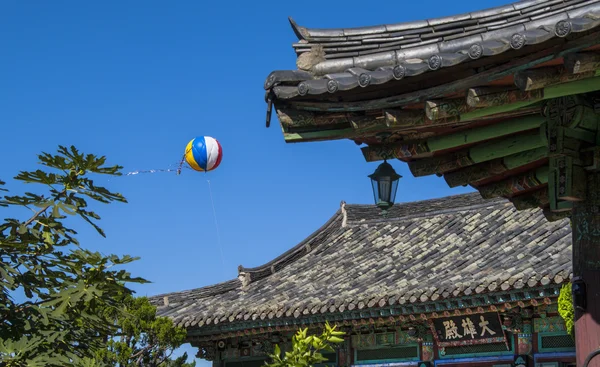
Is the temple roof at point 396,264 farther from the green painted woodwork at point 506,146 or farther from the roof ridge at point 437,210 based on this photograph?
the green painted woodwork at point 506,146

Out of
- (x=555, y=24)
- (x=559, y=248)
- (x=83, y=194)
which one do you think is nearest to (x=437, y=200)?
(x=559, y=248)

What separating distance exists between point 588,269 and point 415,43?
1.55 metres

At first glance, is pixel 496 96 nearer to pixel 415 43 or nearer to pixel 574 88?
pixel 574 88

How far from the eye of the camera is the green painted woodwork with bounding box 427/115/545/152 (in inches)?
207

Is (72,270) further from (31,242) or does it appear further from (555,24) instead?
(555,24)

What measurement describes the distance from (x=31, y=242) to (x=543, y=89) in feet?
9.94

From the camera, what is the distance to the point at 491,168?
19.9 feet

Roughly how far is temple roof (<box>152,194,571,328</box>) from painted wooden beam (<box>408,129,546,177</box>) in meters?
4.24

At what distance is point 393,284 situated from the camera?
12.7 m

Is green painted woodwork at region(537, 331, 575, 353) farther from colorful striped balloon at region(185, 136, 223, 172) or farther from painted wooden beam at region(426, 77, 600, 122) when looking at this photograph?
colorful striped balloon at region(185, 136, 223, 172)

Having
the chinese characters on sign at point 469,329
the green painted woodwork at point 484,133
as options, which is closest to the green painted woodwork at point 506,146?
the green painted woodwork at point 484,133

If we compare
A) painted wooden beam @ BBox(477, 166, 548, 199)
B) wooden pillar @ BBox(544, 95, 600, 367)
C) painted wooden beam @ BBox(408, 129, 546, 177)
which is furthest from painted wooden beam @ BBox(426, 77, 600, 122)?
painted wooden beam @ BBox(477, 166, 548, 199)

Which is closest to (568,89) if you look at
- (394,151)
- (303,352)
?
(394,151)

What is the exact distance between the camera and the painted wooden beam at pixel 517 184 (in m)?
6.04
